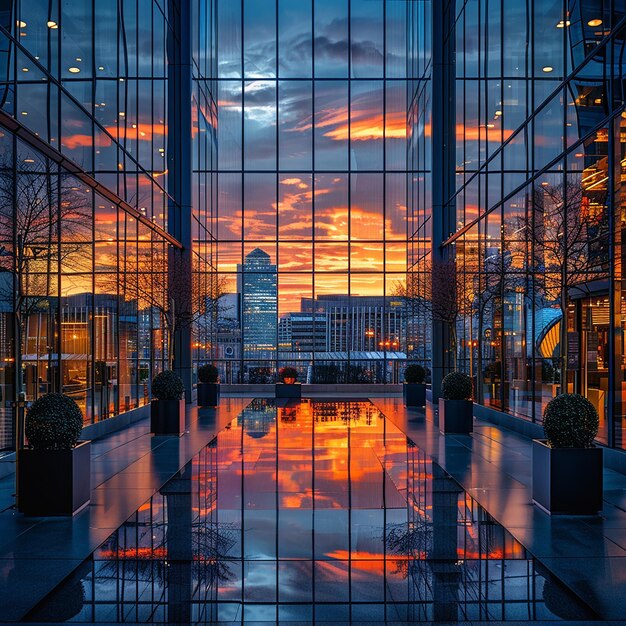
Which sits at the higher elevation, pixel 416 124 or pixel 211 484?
pixel 416 124

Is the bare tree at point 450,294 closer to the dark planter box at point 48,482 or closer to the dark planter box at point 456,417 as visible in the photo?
the dark planter box at point 456,417

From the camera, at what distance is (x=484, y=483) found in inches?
471

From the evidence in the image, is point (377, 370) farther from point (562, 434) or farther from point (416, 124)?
point (562, 434)

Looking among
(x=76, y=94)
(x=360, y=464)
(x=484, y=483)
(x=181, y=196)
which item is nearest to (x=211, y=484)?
(x=360, y=464)

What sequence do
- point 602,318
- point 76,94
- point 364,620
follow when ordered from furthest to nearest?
point 76,94
point 602,318
point 364,620

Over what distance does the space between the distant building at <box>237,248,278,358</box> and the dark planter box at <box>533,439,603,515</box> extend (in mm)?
25163

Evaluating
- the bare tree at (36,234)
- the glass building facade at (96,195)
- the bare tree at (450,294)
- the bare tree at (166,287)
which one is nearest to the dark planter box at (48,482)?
the bare tree at (36,234)

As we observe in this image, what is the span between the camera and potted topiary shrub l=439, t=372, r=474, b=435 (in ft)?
59.6

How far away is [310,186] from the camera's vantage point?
3494 centimetres

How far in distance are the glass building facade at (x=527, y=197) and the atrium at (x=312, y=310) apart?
0.11 metres

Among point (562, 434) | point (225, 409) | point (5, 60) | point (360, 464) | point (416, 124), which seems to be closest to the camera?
point (562, 434)

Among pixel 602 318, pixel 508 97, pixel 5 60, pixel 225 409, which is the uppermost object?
pixel 508 97

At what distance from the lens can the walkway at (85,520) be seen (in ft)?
23.0

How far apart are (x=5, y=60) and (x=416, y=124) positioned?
23505 millimetres
